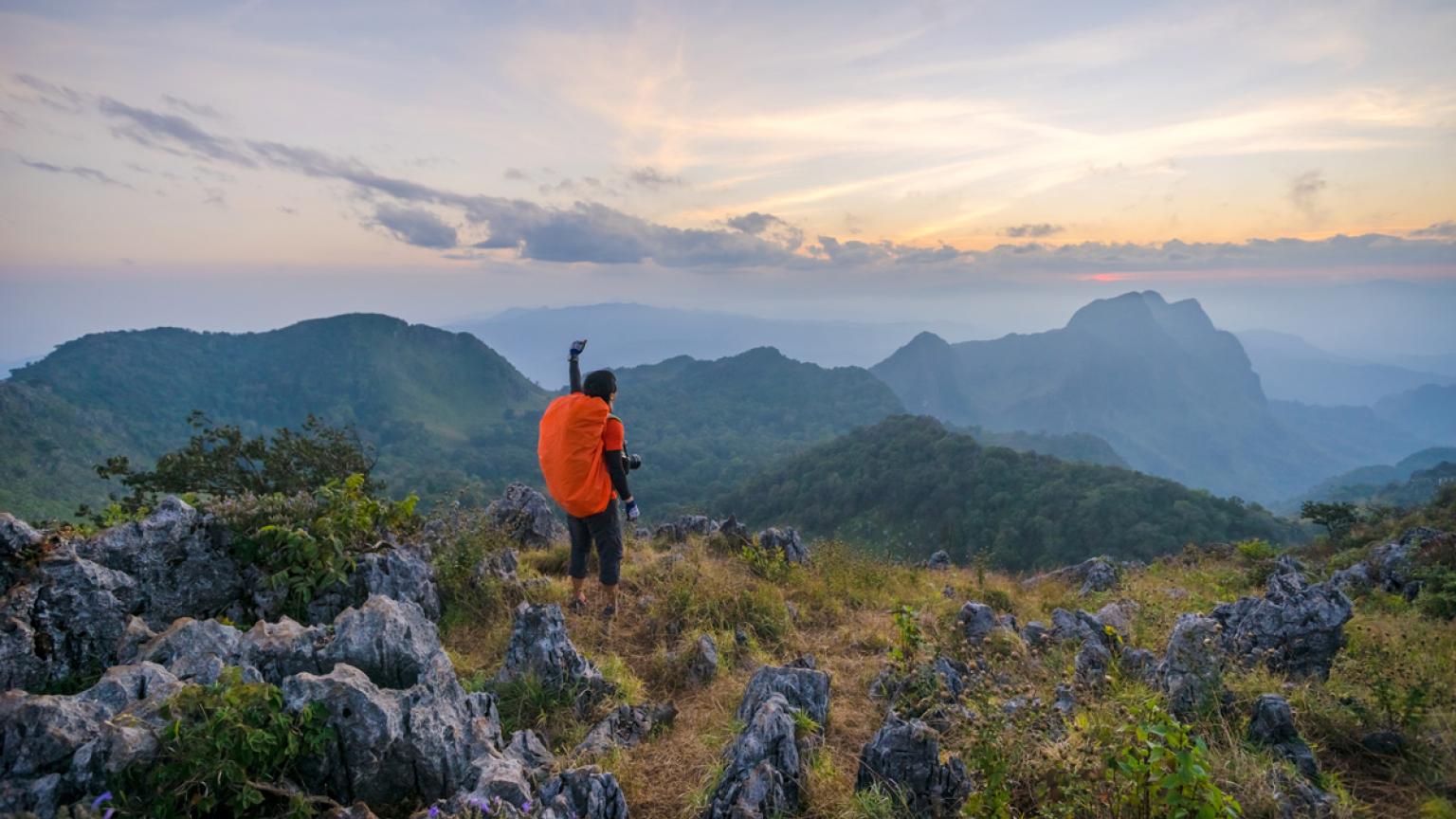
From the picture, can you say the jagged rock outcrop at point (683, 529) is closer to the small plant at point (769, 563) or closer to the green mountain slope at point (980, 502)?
the small plant at point (769, 563)

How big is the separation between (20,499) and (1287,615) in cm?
10753

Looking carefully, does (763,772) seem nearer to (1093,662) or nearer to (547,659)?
(547,659)

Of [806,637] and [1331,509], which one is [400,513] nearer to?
[806,637]

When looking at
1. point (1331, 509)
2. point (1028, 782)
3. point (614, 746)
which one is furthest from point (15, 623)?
point (1331, 509)

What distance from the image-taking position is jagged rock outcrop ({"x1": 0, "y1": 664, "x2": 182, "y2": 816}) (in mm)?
2848

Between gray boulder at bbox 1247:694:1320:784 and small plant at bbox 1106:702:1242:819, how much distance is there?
1664mm

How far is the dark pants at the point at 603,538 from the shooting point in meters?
6.72

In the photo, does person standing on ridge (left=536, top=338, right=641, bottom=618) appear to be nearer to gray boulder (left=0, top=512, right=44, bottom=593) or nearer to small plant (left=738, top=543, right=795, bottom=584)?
small plant (left=738, top=543, right=795, bottom=584)

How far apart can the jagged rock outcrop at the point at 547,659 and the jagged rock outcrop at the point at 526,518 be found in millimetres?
4091

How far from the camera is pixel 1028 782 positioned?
11.4 feet

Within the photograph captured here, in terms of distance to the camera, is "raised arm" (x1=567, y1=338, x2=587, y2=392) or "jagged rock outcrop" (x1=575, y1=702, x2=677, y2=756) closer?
"jagged rock outcrop" (x1=575, y1=702, x2=677, y2=756)

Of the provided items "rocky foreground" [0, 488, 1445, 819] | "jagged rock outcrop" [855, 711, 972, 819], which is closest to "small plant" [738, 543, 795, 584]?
"rocky foreground" [0, 488, 1445, 819]

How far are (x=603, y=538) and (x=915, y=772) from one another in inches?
156

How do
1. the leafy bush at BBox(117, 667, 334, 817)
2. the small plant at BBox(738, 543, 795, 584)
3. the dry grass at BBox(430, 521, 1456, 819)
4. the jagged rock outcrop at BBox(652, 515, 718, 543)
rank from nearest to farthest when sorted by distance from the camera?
the leafy bush at BBox(117, 667, 334, 817) < the dry grass at BBox(430, 521, 1456, 819) < the small plant at BBox(738, 543, 795, 584) < the jagged rock outcrop at BBox(652, 515, 718, 543)
